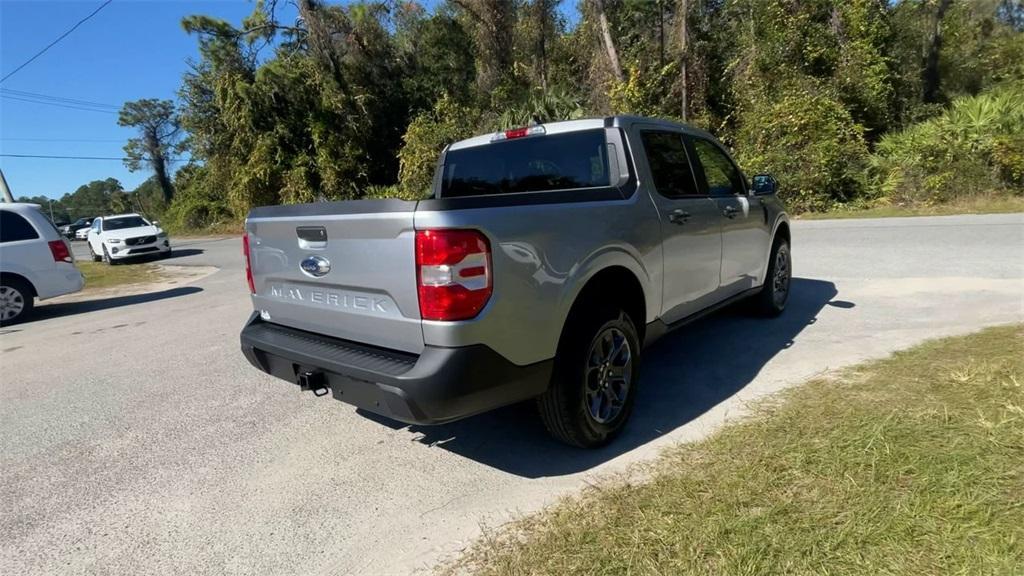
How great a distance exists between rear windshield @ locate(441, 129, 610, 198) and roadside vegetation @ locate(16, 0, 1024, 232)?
43.5ft

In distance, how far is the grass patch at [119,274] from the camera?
1341 cm

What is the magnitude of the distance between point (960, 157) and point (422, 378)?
16607 mm

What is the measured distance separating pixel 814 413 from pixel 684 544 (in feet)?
5.04

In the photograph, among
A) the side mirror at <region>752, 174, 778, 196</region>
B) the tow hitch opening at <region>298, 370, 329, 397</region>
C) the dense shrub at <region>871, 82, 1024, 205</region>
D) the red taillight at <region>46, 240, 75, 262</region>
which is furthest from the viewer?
the dense shrub at <region>871, 82, 1024, 205</region>

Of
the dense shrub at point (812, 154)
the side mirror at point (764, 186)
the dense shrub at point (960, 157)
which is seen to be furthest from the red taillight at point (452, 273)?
the dense shrub at point (960, 157)

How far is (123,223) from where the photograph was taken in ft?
63.8

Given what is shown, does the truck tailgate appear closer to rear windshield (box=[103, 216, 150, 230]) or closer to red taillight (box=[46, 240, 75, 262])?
red taillight (box=[46, 240, 75, 262])

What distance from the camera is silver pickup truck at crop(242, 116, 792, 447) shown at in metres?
2.54

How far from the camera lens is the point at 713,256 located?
14.2ft

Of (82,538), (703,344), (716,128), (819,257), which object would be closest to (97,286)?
(82,538)

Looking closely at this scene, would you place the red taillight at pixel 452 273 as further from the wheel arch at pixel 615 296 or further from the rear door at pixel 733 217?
the rear door at pixel 733 217

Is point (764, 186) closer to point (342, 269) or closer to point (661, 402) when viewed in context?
point (661, 402)

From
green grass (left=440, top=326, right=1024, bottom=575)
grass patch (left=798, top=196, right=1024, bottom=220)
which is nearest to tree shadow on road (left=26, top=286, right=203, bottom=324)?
green grass (left=440, top=326, right=1024, bottom=575)

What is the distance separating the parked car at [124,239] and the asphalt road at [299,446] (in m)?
13.0
